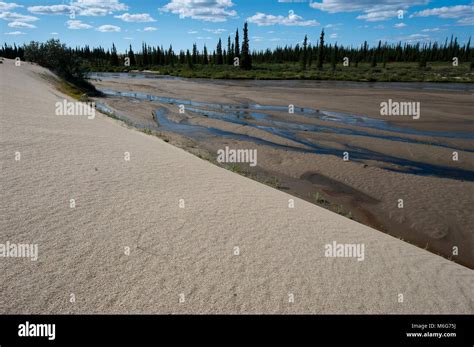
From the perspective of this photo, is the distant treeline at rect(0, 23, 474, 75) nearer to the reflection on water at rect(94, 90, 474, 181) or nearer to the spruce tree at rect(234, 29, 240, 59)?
the spruce tree at rect(234, 29, 240, 59)

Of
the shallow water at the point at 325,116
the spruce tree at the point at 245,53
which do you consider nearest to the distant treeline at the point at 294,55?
the spruce tree at the point at 245,53

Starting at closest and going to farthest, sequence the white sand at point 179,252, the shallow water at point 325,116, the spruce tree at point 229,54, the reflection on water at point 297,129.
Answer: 1. the white sand at point 179,252
2. the reflection on water at point 297,129
3. the shallow water at point 325,116
4. the spruce tree at point 229,54

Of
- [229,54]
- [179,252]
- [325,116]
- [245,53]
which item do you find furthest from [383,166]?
[229,54]

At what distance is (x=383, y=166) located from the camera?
1434 centimetres

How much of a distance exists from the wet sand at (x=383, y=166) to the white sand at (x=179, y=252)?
2.76m

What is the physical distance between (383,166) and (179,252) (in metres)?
11.9

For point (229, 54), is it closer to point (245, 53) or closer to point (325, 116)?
point (245, 53)

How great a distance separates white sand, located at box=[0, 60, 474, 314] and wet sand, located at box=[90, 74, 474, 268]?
9.07 feet

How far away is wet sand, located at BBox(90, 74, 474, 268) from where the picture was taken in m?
9.83

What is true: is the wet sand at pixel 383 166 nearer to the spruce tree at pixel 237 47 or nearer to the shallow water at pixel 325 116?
the shallow water at pixel 325 116

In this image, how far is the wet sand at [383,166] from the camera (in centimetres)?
983
